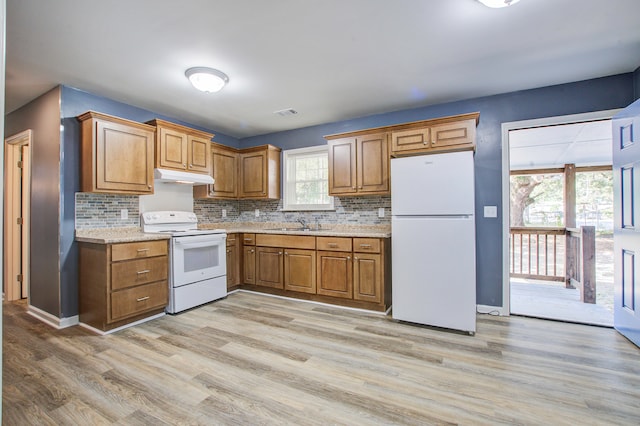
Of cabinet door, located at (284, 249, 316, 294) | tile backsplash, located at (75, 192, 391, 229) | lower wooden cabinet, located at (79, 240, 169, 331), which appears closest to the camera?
lower wooden cabinet, located at (79, 240, 169, 331)

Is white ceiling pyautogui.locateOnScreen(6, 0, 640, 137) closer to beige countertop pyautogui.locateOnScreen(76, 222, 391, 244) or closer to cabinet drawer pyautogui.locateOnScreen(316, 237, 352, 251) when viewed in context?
beige countertop pyautogui.locateOnScreen(76, 222, 391, 244)

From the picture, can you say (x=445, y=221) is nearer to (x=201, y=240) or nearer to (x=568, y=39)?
(x=568, y=39)

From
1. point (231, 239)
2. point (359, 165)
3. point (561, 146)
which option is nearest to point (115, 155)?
point (231, 239)

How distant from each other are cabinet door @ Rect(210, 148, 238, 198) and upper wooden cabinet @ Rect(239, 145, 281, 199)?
0.09 metres

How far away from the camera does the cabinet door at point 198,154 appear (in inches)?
163

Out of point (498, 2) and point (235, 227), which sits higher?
point (498, 2)

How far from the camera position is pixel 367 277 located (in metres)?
3.64

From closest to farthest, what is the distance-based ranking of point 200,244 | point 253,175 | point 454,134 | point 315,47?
point 315,47 < point 454,134 < point 200,244 < point 253,175

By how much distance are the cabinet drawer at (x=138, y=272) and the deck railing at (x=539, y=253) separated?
5.52 m

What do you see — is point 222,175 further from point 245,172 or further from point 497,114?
point 497,114

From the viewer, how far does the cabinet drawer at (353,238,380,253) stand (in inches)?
142

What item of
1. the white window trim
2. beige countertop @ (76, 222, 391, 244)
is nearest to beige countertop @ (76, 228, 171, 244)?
beige countertop @ (76, 222, 391, 244)

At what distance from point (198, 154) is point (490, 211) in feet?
11.9

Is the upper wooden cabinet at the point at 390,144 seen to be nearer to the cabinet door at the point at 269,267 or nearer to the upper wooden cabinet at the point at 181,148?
the cabinet door at the point at 269,267
